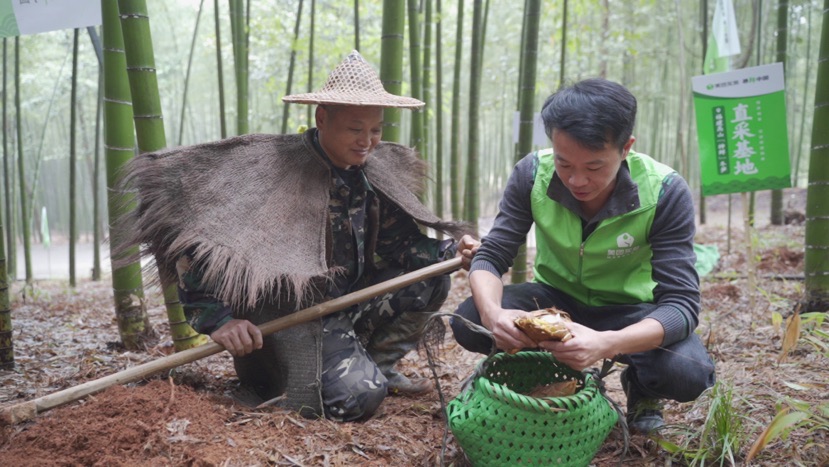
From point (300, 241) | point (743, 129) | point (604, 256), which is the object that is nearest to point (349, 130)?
point (300, 241)

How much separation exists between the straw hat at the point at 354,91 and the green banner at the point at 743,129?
6.92ft

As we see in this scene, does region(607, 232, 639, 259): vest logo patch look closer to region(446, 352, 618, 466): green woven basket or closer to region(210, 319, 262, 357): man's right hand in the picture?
region(446, 352, 618, 466): green woven basket

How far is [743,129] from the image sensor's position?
3570 millimetres

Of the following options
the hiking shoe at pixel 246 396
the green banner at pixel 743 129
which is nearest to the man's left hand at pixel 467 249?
the hiking shoe at pixel 246 396

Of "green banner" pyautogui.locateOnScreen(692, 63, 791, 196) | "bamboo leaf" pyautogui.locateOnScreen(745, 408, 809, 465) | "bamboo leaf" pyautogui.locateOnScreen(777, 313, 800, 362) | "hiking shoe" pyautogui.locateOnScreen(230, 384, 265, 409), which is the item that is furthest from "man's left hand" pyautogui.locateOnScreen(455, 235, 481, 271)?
"green banner" pyautogui.locateOnScreen(692, 63, 791, 196)

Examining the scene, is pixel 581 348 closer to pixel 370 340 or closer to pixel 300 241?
pixel 300 241

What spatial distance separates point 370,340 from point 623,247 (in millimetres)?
1207

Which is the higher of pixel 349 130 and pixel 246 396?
pixel 349 130

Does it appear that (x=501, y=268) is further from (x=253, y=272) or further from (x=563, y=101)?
(x=253, y=272)

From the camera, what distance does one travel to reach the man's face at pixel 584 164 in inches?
72.4

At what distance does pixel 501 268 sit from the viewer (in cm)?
223

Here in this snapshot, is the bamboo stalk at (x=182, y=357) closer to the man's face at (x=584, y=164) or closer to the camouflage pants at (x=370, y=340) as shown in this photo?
the camouflage pants at (x=370, y=340)

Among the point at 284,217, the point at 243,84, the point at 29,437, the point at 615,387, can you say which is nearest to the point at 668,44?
the point at 243,84

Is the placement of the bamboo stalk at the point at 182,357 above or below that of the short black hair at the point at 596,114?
below
